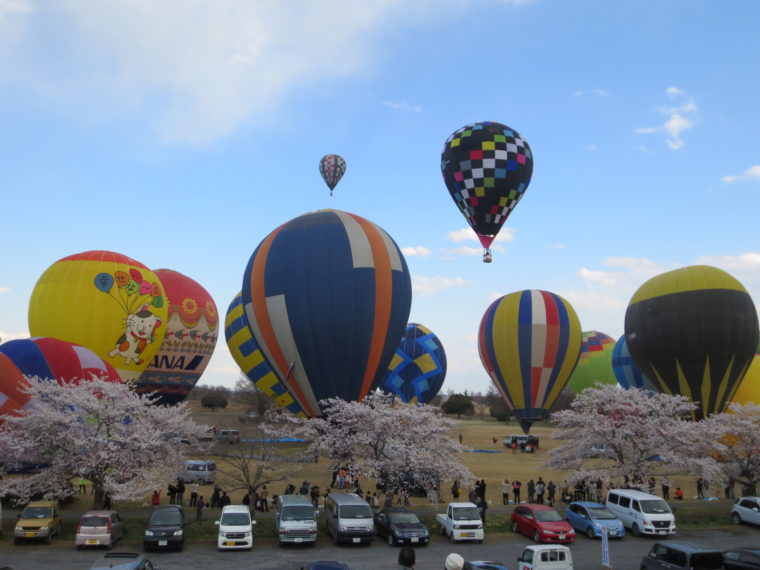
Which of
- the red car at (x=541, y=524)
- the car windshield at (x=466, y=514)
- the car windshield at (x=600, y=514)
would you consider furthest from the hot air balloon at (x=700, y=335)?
the car windshield at (x=466, y=514)

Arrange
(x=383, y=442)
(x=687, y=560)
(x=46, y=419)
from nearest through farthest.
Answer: (x=687, y=560) < (x=46, y=419) < (x=383, y=442)

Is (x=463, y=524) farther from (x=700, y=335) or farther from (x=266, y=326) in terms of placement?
(x=700, y=335)

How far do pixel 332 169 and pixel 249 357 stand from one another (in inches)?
815

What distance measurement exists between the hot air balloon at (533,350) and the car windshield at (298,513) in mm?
34587

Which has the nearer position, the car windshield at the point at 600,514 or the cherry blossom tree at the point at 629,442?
the car windshield at the point at 600,514

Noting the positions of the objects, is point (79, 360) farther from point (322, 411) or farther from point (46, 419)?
point (322, 411)

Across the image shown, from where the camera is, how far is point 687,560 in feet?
57.3

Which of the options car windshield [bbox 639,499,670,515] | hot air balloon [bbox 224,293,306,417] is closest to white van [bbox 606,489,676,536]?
car windshield [bbox 639,499,670,515]

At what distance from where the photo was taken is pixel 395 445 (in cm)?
2853

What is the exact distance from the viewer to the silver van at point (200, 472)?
121ft

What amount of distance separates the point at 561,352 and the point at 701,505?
24.1 meters

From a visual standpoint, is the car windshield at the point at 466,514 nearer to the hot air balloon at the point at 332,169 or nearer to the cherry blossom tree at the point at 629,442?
the cherry blossom tree at the point at 629,442

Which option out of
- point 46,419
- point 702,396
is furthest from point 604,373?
point 46,419

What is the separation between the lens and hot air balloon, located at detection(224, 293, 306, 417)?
5147 centimetres
